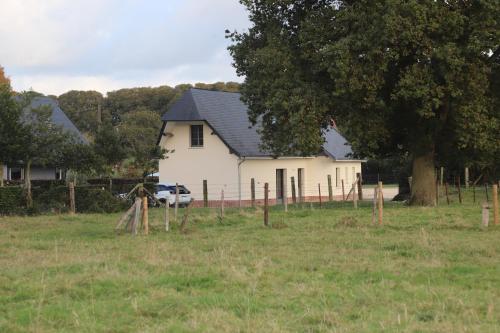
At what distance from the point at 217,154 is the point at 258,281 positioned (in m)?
32.6

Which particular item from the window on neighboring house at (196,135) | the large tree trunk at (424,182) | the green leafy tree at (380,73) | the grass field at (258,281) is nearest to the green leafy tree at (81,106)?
the window on neighboring house at (196,135)

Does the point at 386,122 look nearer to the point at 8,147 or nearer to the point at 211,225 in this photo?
the point at 211,225

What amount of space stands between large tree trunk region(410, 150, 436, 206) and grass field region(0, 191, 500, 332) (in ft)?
32.6

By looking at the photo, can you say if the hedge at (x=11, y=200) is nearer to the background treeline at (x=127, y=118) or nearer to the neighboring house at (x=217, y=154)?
the background treeline at (x=127, y=118)

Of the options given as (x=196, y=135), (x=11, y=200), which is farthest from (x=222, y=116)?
(x=11, y=200)

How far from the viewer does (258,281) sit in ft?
33.4

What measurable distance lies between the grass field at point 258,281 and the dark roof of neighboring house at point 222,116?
2426 cm

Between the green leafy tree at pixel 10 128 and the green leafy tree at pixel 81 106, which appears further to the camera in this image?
the green leafy tree at pixel 81 106

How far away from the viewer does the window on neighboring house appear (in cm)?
4362

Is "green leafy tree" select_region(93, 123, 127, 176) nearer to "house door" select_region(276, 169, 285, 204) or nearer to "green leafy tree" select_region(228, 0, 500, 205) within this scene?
"house door" select_region(276, 169, 285, 204)

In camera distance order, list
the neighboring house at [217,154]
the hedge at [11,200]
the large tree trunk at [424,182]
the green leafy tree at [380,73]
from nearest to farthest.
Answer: the green leafy tree at [380,73]
the hedge at [11,200]
the large tree trunk at [424,182]
the neighboring house at [217,154]

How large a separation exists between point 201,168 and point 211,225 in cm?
2278

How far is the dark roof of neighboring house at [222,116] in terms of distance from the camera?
42.4m

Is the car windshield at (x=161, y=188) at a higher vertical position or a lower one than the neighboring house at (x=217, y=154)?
lower
